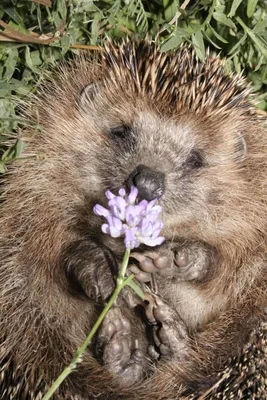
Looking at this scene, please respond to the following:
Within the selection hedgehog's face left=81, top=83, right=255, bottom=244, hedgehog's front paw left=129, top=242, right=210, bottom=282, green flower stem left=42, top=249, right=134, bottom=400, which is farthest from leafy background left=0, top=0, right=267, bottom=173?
green flower stem left=42, top=249, right=134, bottom=400

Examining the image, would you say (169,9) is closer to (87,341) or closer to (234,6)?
(234,6)

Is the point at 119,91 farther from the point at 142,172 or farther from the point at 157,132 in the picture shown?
the point at 142,172

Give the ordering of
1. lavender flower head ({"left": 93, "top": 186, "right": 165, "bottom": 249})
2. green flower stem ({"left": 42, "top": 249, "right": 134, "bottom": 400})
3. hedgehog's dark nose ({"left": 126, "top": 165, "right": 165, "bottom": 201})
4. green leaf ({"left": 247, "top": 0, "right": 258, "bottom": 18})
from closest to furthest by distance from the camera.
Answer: green flower stem ({"left": 42, "top": 249, "right": 134, "bottom": 400}) → lavender flower head ({"left": 93, "top": 186, "right": 165, "bottom": 249}) → hedgehog's dark nose ({"left": 126, "top": 165, "right": 165, "bottom": 201}) → green leaf ({"left": 247, "top": 0, "right": 258, "bottom": 18})

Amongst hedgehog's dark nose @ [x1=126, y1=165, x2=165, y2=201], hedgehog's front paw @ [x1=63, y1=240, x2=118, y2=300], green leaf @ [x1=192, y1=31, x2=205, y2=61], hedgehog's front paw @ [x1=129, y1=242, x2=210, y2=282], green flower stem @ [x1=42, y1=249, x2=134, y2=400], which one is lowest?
hedgehog's front paw @ [x1=129, y1=242, x2=210, y2=282]

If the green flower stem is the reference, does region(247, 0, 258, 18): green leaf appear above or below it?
above

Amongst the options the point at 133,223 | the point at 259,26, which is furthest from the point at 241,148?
the point at 133,223

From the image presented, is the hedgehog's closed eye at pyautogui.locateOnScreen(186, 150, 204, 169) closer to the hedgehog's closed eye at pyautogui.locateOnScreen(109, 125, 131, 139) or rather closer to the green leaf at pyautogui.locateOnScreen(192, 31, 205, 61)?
the hedgehog's closed eye at pyautogui.locateOnScreen(109, 125, 131, 139)

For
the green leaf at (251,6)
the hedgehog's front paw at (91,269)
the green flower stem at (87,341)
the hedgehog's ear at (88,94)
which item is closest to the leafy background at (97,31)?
the green leaf at (251,6)
